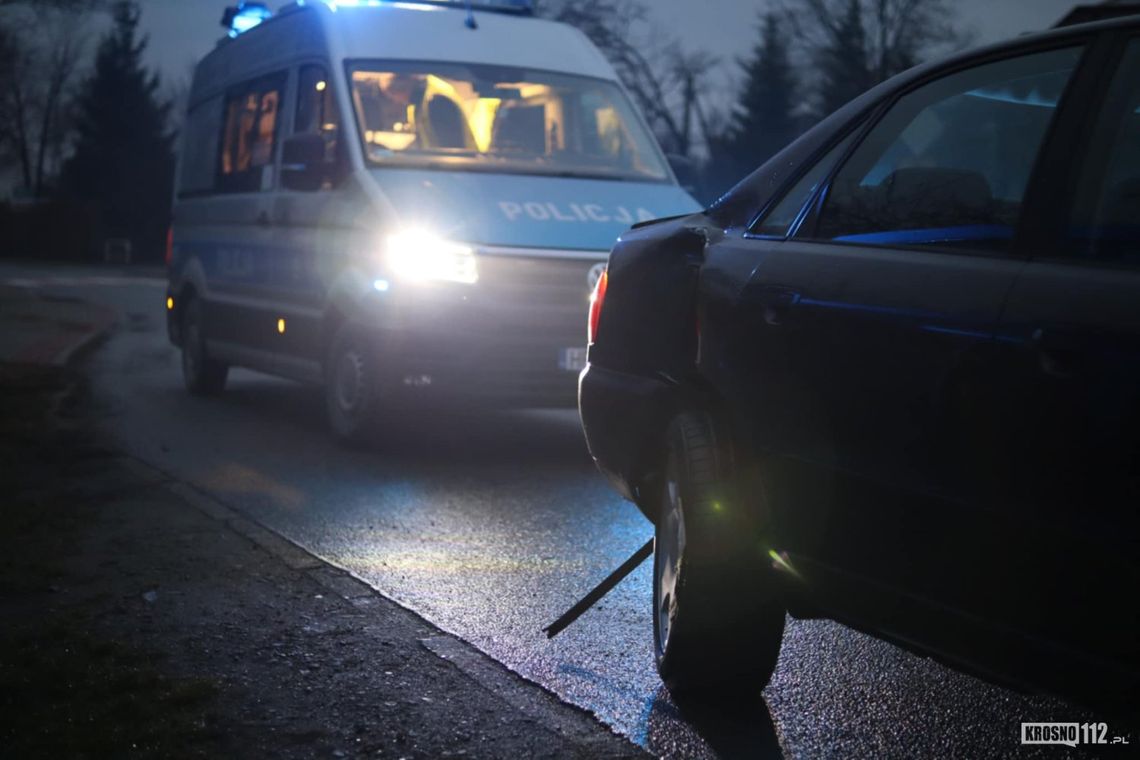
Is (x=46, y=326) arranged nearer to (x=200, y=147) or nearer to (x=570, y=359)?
(x=200, y=147)

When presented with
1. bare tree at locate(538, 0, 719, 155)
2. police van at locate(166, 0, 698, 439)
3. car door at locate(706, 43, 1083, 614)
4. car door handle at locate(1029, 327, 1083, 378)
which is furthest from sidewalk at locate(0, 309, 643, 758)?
bare tree at locate(538, 0, 719, 155)

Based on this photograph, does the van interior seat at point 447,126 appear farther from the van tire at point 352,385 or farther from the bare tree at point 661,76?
the bare tree at point 661,76

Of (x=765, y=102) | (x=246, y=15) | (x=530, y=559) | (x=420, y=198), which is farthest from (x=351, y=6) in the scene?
(x=765, y=102)

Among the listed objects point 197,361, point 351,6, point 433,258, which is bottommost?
point 197,361

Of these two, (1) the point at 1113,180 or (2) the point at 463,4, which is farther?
(2) the point at 463,4

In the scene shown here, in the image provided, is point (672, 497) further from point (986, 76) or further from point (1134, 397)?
point (1134, 397)

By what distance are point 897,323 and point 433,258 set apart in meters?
5.66

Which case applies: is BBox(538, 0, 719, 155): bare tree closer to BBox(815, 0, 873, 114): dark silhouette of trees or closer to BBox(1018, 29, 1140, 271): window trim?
BBox(815, 0, 873, 114): dark silhouette of trees

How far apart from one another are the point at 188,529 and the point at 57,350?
1066 centimetres

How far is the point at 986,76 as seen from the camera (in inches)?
145

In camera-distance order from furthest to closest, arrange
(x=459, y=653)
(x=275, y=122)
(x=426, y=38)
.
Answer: (x=275, y=122) < (x=426, y=38) < (x=459, y=653)

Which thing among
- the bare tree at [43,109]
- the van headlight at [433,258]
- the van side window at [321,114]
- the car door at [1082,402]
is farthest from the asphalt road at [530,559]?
the bare tree at [43,109]

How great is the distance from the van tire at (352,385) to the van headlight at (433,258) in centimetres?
52

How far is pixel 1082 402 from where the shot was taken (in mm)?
2859
